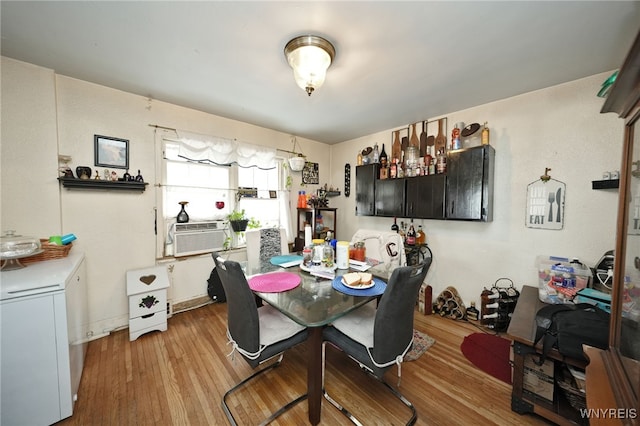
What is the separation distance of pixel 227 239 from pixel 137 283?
3.48 feet

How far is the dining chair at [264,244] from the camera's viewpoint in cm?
237

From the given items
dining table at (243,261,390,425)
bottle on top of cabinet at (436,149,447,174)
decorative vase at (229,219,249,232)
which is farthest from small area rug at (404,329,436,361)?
decorative vase at (229,219,249,232)

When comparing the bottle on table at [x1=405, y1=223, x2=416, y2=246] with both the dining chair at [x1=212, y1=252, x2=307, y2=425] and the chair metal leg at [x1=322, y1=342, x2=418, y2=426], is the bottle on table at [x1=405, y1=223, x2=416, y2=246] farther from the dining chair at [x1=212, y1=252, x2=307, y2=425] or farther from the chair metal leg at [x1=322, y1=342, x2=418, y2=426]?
the dining chair at [x1=212, y1=252, x2=307, y2=425]

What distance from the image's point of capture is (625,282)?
34.9 inches

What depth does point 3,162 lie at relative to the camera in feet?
5.92

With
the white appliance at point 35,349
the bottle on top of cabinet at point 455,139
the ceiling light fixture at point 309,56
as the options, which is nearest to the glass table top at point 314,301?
the white appliance at point 35,349

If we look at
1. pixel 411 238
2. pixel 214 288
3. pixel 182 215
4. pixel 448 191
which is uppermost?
pixel 448 191

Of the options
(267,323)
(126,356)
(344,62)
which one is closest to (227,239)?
(126,356)

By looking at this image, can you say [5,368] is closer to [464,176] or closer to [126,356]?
[126,356]

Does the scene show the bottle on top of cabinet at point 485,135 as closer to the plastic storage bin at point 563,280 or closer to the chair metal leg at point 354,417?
the plastic storage bin at point 563,280

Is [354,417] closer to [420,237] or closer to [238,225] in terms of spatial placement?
[420,237]

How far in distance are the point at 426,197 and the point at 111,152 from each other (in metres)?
3.56

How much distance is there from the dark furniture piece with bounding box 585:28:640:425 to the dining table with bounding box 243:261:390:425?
3.06ft

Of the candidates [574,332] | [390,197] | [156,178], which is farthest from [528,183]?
[156,178]
